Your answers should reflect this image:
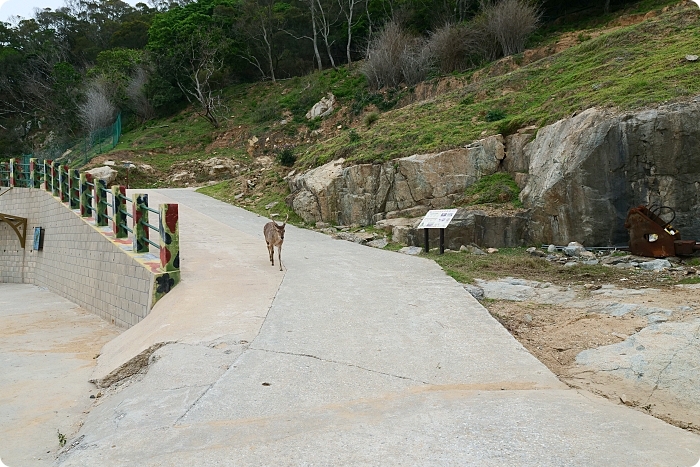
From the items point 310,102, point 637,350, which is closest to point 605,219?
point 637,350

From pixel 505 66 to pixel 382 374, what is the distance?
22.3 meters

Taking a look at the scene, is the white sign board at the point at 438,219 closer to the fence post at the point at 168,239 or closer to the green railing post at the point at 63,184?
the fence post at the point at 168,239

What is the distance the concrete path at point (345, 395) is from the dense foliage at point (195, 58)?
28.9m

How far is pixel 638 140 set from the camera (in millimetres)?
11117

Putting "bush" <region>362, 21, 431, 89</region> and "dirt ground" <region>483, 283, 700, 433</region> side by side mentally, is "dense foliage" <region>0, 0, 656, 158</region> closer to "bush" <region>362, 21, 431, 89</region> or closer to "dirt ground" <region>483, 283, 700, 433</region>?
"bush" <region>362, 21, 431, 89</region>

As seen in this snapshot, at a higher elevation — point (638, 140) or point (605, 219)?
point (638, 140)

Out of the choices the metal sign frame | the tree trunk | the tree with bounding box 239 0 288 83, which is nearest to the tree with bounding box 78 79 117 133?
the tree with bounding box 239 0 288 83

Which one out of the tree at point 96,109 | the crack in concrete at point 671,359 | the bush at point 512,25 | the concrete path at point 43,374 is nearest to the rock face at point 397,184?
the concrete path at point 43,374

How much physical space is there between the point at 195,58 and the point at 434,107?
2331 cm

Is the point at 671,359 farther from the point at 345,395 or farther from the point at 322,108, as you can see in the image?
the point at 322,108

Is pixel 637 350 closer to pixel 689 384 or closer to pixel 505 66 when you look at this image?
pixel 689 384

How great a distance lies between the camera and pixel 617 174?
11258mm

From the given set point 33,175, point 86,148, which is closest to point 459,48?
point 33,175

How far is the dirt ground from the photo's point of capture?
419cm
